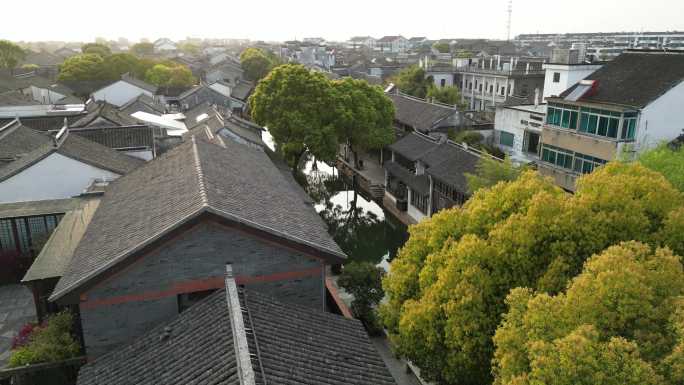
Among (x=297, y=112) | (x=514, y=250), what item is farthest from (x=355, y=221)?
(x=514, y=250)

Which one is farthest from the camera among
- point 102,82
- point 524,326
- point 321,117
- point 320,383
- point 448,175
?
point 102,82

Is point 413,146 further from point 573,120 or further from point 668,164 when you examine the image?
point 668,164

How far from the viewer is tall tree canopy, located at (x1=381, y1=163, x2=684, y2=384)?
32.6 ft

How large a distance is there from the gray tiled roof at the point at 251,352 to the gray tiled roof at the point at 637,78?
20282 mm

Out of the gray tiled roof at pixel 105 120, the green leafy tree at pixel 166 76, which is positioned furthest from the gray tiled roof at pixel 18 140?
the green leafy tree at pixel 166 76

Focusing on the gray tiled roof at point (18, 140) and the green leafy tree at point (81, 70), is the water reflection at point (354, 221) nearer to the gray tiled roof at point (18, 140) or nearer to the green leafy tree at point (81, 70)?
the gray tiled roof at point (18, 140)

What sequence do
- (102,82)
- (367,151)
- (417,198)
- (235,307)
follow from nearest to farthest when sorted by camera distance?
1. (235,307)
2. (417,198)
3. (367,151)
4. (102,82)

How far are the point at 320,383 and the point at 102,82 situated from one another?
7124 cm

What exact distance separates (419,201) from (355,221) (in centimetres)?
498

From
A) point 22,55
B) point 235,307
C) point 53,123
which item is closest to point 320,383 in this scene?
point 235,307

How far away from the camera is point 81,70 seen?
68438 millimetres

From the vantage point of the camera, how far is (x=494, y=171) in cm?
2364

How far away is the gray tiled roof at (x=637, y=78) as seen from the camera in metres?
24.3

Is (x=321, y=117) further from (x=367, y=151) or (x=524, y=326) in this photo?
(x=524, y=326)
